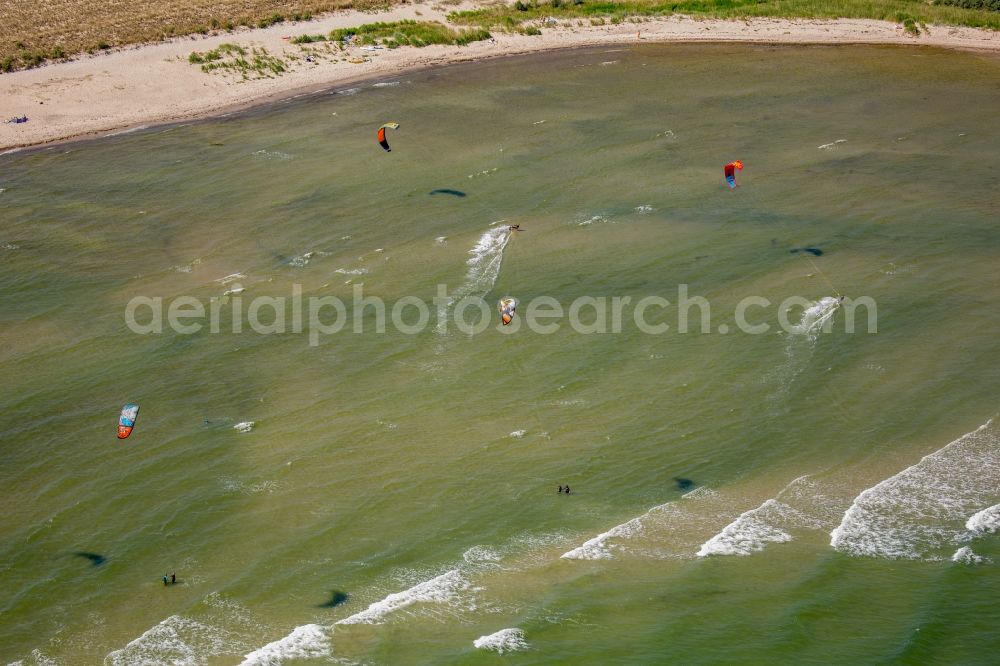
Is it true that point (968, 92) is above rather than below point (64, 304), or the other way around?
above

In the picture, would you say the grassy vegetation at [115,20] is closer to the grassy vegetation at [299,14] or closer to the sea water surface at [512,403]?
the grassy vegetation at [299,14]

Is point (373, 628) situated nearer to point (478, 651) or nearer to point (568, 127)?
point (478, 651)

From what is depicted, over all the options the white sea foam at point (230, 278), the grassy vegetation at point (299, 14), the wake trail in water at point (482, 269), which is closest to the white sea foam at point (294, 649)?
the wake trail in water at point (482, 269)

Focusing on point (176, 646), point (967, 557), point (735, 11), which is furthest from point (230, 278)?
point (735, 11)

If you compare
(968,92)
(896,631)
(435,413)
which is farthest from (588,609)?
(968,92)

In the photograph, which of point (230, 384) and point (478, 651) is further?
point (230, 384)

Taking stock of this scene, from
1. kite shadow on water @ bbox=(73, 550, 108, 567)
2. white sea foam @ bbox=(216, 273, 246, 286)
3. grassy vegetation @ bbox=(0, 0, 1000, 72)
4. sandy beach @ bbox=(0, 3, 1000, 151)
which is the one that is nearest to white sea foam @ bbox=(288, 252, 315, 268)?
white sea foam @ bbox=(216, 273, 246, 286)
